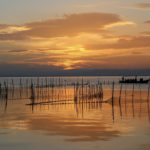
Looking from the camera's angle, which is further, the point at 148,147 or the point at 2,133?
the point at 2,133

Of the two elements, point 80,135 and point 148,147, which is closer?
point 148,147

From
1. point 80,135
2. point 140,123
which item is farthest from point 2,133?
point 140,123

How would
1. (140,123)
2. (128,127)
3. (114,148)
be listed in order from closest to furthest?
(114,148), (128,127), (140,123)

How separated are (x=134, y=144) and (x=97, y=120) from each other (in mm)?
7121

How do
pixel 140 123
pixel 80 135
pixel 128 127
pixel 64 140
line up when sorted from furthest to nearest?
pixel 140 123 → pixel 128 127 → pixel 80 135 → pixel 64 140

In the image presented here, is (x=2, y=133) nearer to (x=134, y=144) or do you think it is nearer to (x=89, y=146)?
(x=89, y=146)

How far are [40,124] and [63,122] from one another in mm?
1418

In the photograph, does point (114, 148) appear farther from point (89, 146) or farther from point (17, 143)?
point (17, 143)

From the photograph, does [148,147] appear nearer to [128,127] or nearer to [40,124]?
[128,127]

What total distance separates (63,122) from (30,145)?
675cm

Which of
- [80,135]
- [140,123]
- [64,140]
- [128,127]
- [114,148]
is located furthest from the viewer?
[140,123]

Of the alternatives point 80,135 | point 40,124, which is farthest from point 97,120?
point 80,135

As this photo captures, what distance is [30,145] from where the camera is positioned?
15.1 m

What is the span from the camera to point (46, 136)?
17219 mm
